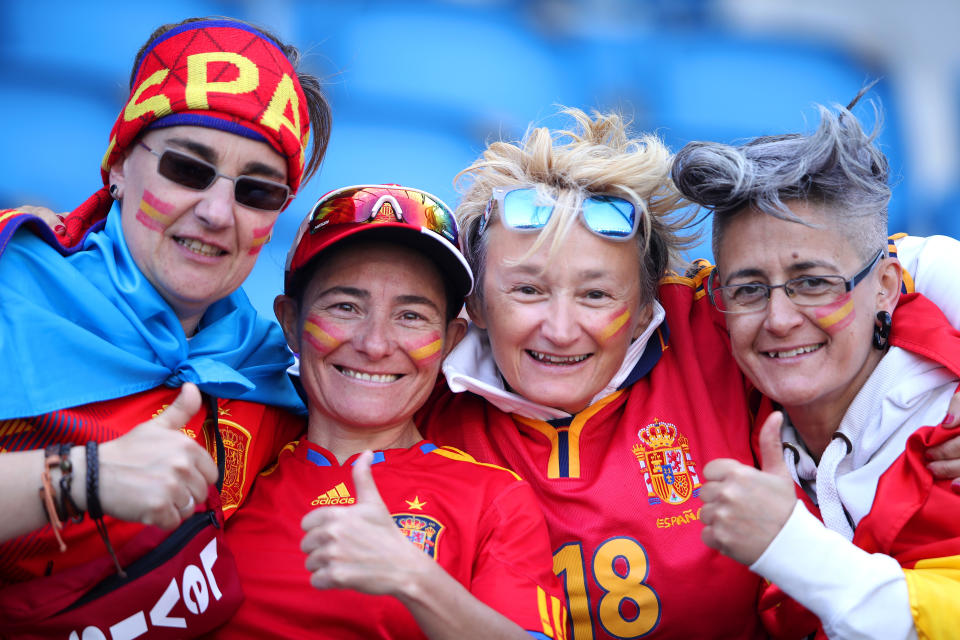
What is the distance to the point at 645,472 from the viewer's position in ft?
8.22

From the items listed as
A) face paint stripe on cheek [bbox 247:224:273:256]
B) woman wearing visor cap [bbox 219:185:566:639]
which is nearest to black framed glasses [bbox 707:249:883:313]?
woman wearing visor cap [bbox 219:185:566:639]

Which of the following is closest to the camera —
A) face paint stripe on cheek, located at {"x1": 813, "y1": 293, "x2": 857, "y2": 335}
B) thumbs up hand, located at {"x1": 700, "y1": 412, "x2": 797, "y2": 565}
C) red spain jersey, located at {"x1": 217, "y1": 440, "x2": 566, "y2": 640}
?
thumbs up hand, located at {"x1": 700, "y1": 412, "x2": 797, "y2": 565}

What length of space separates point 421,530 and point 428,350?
1.62 ft

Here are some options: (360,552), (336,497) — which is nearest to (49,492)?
(360,552)

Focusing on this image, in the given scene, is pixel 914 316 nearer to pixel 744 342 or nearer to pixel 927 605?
pixel 744 342

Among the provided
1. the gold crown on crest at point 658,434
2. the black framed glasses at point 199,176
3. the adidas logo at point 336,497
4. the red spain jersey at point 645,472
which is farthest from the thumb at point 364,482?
the gold crown on crest at point 658,434

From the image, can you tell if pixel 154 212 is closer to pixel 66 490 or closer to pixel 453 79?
pixel 66 490

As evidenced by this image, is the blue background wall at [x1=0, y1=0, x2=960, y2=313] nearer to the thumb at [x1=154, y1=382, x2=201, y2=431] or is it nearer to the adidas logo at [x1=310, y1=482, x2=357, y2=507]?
the adidas logo at [x1=310, y1=482, x2=357, y2=507]

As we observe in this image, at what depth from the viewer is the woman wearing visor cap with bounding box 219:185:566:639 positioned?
2141mm

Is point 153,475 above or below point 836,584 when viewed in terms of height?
below

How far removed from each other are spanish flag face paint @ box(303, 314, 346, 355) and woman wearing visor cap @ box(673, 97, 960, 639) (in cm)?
105

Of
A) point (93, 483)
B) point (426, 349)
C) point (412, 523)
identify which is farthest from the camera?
point (426, 349)

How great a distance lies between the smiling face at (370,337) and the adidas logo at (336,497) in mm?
184

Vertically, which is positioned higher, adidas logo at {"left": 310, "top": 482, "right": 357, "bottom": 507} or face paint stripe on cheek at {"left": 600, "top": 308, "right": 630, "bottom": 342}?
face paint stripe on cheek at {"left": 600, "top": 308, "right": 630, "bottom": 342}
